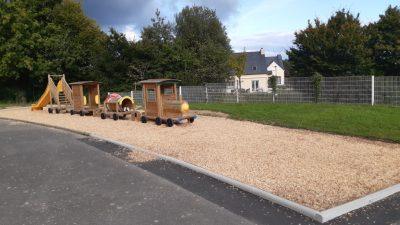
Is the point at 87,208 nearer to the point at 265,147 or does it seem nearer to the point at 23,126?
the point at 265,147

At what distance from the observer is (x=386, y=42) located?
108 ft

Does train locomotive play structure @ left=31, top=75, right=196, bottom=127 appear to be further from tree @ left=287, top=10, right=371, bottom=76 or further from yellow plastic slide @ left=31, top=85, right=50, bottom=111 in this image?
tree @ left=287, top=10, right=371, bottom=76

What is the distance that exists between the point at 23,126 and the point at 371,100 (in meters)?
14.1

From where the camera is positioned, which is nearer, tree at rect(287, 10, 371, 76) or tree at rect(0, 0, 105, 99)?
tree at rect(287, 10, 371, 76)

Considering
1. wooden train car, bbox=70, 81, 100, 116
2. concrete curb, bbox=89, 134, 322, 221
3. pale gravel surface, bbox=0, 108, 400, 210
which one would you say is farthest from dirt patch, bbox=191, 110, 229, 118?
concrete curb, bbox=89, 134, 322, 221

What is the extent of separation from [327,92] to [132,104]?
8509mm

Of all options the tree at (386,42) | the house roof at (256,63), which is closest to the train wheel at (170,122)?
the tree at (386,42)

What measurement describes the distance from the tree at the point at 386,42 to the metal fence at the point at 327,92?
13.8 m

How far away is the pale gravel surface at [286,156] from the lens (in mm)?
6285

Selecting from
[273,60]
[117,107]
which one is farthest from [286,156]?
[273,60]

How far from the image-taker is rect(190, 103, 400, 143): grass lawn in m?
10.9

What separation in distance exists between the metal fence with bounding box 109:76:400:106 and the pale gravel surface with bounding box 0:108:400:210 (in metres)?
5.91

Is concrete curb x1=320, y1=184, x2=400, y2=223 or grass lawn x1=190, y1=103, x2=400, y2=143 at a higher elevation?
grass lawn x1=190, y1=103, x2=400, y2=143

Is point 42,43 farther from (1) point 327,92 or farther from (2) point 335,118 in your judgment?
(2) point 335,118
